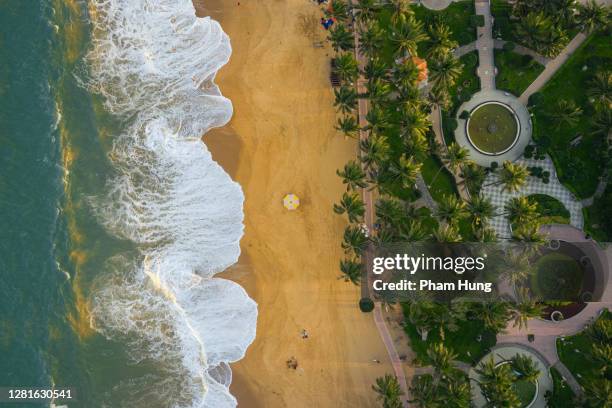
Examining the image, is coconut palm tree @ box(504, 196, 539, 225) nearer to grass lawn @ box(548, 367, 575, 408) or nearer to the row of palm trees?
the row of palm trees

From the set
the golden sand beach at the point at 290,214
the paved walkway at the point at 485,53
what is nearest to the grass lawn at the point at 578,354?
the golden sand beach at the point at 290,214

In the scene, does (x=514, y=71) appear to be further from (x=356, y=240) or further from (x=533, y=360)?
(x=533, y=360)

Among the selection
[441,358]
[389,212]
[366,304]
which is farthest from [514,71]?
[441,358]

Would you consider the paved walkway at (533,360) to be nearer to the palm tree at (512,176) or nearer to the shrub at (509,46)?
the palm tree at (512,176)

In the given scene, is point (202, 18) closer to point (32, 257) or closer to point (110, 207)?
point (110, 207)

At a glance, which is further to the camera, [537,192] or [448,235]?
[537,192]
